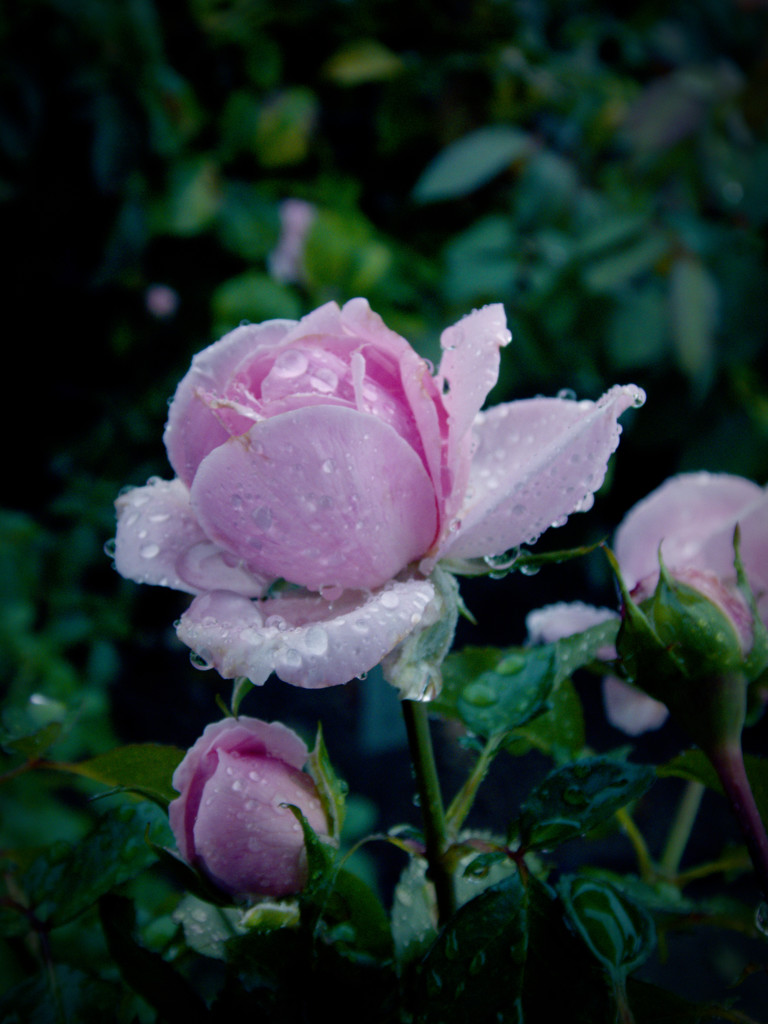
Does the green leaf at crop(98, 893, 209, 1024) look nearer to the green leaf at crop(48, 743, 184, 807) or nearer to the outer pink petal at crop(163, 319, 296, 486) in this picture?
the green leaf at crop(48, 743, 184, 807)

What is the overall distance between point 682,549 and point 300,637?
191 millimetres

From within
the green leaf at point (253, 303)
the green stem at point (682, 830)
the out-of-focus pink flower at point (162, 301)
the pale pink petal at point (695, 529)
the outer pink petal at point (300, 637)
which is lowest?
the out-of-focus pink flower at point (162, 301)

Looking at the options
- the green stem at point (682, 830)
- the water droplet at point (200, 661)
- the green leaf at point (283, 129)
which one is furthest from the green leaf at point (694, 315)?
the green leaf at point (283, 129)

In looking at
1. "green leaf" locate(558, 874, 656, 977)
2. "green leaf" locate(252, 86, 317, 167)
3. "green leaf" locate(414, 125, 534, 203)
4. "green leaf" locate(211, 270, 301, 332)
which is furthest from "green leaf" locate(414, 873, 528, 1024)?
"green leaf" locate(252, 86, 317, 167)

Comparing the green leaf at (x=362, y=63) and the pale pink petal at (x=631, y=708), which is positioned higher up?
the green leaf at (x=362, y=63)

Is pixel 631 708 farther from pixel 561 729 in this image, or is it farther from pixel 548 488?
pixel 548 488

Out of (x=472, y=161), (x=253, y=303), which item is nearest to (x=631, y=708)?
(x=472, y=161)

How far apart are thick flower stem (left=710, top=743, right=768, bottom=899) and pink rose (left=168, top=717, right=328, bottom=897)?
0.14 meters

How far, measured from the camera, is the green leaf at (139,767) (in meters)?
0.29

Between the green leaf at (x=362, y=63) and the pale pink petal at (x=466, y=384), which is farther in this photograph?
the green leaf at (x=362, y=63)

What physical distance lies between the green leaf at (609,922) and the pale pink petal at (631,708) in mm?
118

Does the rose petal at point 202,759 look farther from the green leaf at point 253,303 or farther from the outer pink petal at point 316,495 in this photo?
the green leaf at point 253,303

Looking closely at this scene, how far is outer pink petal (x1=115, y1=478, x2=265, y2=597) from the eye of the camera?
255 millimetres

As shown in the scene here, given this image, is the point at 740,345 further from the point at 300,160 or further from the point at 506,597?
the point at 300,160
